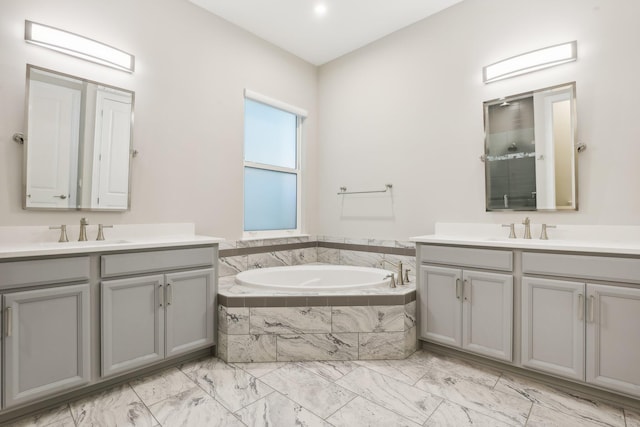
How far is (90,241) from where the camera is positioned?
2.09 metres

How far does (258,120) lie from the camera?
329 cm

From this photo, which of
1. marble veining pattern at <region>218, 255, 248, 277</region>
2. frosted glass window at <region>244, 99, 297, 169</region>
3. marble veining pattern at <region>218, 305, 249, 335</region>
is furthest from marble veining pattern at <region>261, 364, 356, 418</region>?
frosted glass window at <region>244, 99, 297, 169</region>

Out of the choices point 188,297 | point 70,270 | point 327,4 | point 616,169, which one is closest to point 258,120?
point 327,4

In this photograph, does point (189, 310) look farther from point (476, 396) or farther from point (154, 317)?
point (476, 396)

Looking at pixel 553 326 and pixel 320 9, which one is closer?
pixel 553 326

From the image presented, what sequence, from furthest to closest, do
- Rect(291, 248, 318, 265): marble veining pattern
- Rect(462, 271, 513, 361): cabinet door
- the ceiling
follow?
Rect(291, 248, 318, 265): marble veining pattern
the ceiling
Rect(462, 271, 513, 361): cabinet door

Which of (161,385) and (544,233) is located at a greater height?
(544,233)

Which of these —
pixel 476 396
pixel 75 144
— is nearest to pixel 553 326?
→ pixel 476 396

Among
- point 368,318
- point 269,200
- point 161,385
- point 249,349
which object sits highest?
point 269,200

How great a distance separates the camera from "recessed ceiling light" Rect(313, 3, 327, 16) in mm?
2713

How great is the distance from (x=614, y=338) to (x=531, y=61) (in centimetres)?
183

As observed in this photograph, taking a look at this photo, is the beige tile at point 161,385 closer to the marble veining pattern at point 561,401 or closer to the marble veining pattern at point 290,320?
the marble veining pattern at point 290,320

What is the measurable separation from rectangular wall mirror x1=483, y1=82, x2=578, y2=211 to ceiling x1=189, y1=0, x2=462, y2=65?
3.58ft

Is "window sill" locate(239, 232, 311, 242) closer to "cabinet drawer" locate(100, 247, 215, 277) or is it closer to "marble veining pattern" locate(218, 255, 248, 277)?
"marble veining pattern" locate(218, 255, 248, 277)
